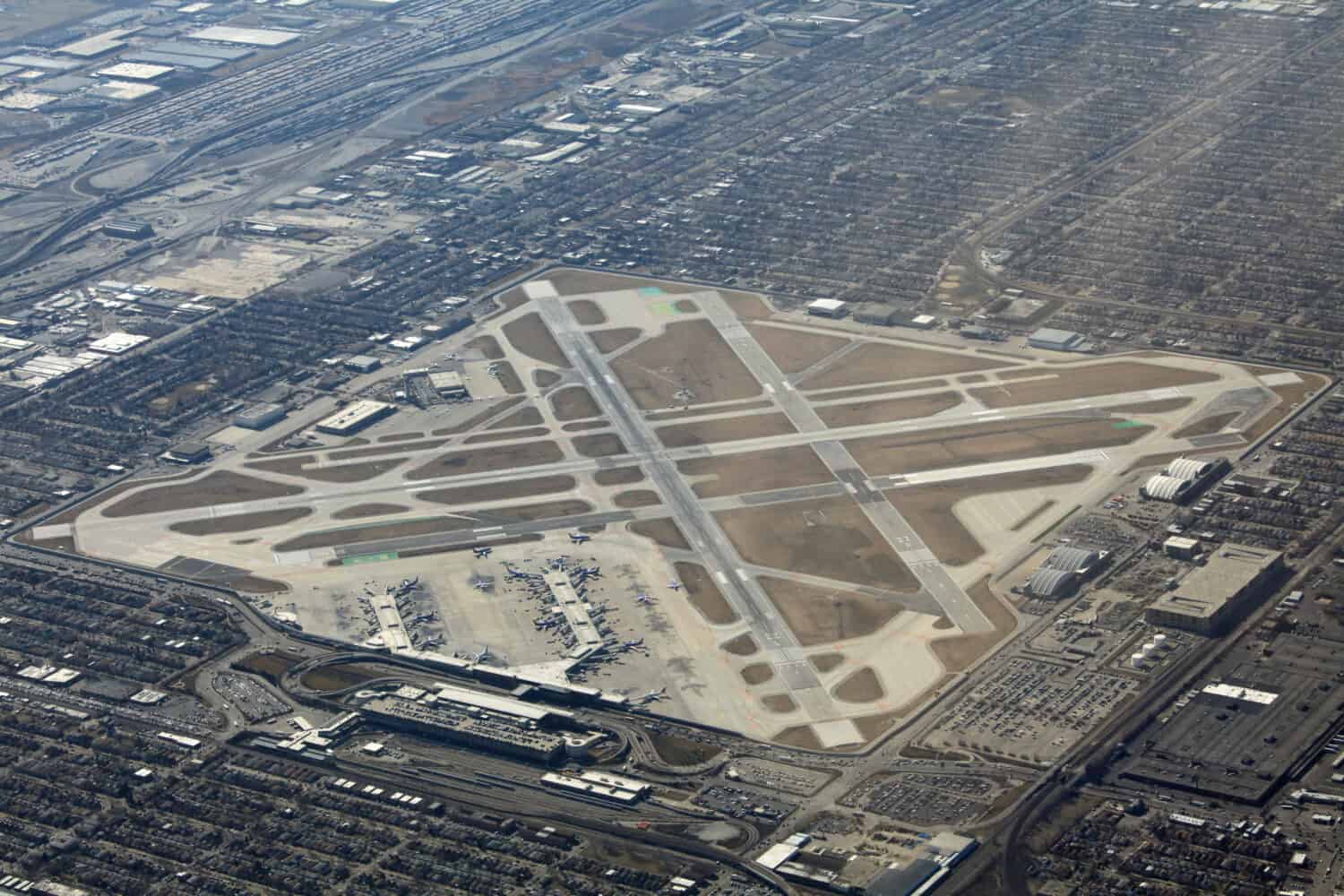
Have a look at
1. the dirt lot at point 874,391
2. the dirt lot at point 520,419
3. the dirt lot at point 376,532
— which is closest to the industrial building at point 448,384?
the dirt lot at point 520,419

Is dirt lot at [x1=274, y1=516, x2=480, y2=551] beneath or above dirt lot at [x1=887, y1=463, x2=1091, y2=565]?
above

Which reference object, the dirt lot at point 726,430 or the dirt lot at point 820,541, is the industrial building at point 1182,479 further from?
the dirt lot at point 726,430

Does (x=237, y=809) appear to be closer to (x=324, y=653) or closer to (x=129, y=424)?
(x=324, y=653)

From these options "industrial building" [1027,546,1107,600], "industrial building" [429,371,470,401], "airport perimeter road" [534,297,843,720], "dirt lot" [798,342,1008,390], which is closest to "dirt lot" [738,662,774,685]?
"airport perimeter road" [534,297,843,720]

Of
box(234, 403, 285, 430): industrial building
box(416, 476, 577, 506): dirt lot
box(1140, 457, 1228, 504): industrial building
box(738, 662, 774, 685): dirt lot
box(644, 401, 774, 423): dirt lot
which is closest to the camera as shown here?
box(738, 662, 774, 685): dirt lot

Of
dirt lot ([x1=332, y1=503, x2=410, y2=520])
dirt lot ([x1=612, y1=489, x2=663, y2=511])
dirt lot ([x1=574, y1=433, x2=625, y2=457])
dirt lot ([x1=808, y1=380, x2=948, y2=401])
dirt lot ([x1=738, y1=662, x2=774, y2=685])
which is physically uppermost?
dirt lot ([x1=332, y1=503, x2=410, y2=520])

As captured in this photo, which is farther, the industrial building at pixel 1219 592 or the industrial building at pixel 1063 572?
the industrial building at pixel 1063 572

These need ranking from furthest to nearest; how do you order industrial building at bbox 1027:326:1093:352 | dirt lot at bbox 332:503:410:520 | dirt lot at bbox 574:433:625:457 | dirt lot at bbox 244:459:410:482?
industrial building at bbox 1027:326:1093:352
dirt lot at bbox 574:433:625:457
dirt lot at bbox 244:459:410:482
dirt lot at bbox 332:503:410:520

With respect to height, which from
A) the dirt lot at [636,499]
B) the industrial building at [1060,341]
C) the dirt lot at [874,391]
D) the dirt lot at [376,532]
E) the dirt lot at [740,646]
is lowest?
the dirt lot at [740,646]

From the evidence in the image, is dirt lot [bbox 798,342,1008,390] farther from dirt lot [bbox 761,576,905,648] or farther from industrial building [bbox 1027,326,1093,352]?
dirt lot [bbox 761,576,905,648]
